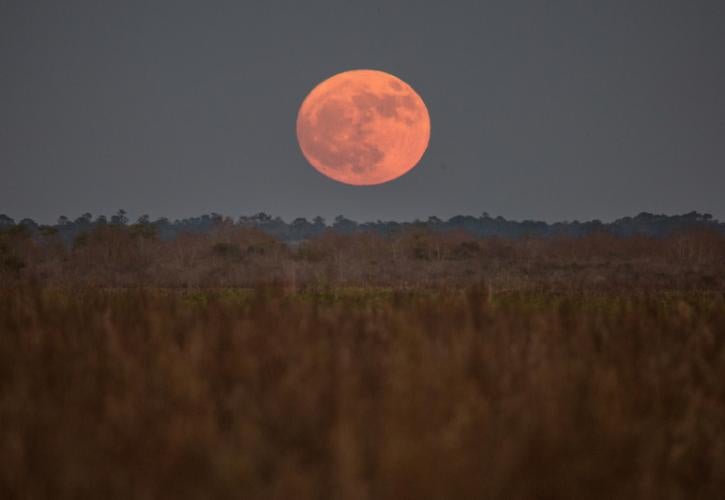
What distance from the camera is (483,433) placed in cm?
196

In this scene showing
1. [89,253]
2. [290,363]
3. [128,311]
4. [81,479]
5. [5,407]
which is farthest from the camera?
[89,253]

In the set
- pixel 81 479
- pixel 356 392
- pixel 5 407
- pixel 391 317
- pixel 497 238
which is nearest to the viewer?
pixel 81 479

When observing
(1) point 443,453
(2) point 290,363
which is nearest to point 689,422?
(1) point 443,453

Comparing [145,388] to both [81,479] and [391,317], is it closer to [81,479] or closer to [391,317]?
[81,479]

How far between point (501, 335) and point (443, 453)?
2.03 m

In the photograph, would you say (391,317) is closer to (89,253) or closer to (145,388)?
(145,388)

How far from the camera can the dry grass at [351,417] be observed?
63.7 inches

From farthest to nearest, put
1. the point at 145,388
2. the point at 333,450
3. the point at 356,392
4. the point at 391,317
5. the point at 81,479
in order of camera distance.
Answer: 1. the point at 391,317
2. the point at 145,388
3. the point at 356,392
4. the point at 333,450
5. the point at 81,479

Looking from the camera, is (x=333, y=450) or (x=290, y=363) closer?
(x=333, y=450)

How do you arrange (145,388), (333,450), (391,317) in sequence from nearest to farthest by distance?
(333,450), (145,388), (391,317)

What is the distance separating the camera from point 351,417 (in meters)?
2.03

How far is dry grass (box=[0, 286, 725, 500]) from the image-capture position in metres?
1.62

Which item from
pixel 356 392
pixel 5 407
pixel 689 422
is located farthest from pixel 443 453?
pixel 5 407

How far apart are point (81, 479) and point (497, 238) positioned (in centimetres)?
4635
